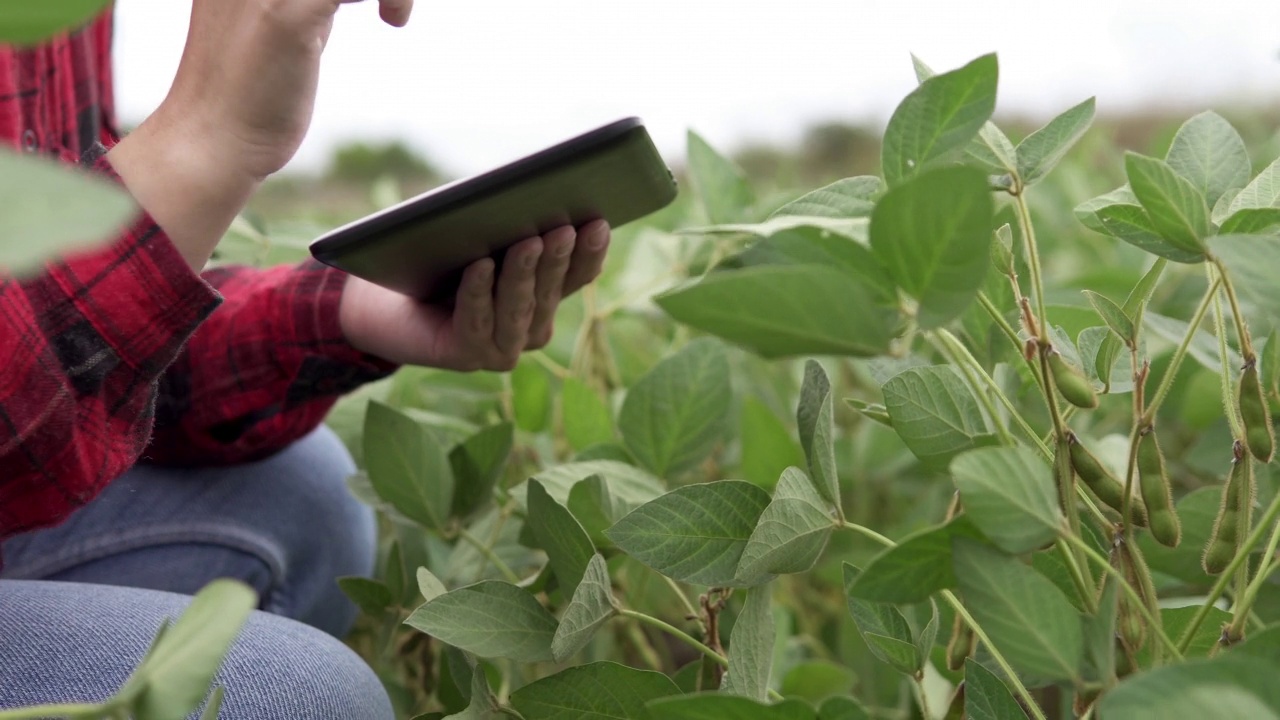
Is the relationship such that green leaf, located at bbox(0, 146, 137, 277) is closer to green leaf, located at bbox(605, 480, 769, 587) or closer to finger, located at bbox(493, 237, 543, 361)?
green leaf, located at bbox(605, 480, 769, 587)

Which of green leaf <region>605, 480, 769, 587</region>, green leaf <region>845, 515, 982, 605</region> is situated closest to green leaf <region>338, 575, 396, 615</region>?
green leaf <region>605, 480, 769, 587</region>

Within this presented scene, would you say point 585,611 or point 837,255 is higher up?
point 837,255

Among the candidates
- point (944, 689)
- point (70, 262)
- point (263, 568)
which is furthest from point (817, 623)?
point (70, 262)

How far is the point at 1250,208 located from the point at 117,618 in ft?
1.61

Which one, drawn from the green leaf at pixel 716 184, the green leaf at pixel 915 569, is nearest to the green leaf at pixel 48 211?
the green leaf at pixel 915 569

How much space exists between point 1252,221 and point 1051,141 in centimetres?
7

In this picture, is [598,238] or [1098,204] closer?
[1098,204]

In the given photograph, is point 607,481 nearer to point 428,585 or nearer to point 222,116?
point 428,585

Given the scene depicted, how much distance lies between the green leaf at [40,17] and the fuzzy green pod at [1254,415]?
1.14 feet

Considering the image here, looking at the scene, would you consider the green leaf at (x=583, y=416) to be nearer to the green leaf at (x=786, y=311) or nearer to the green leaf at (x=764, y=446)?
the green leaf at (x=764, y=446)

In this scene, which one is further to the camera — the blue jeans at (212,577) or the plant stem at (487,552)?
the plant stem at (487,552)

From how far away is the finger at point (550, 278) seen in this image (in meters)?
0.57

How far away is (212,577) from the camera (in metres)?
0.75

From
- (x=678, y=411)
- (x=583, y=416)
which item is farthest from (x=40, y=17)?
(x=583, y=416)
